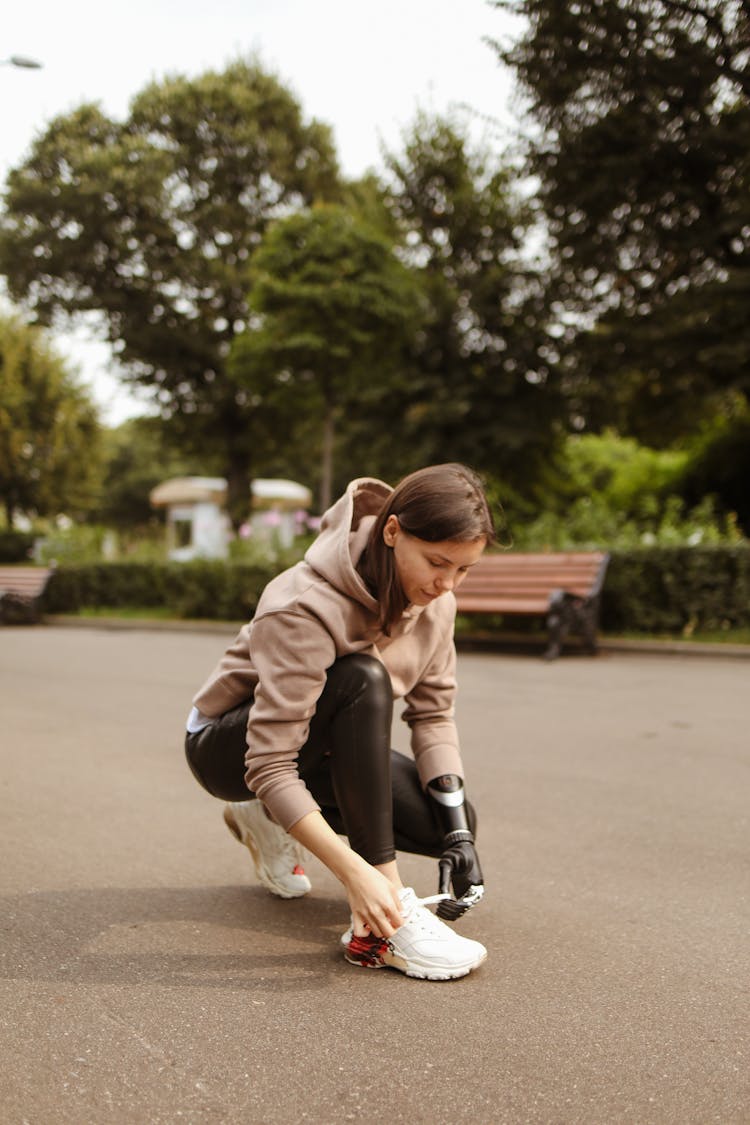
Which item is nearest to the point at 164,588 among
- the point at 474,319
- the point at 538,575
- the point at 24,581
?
the point at 24,581

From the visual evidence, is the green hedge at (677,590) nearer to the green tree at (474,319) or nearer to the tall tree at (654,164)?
the tall tree at (654,164)

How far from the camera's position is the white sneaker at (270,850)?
9.17ft

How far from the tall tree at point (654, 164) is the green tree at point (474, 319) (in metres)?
2.62

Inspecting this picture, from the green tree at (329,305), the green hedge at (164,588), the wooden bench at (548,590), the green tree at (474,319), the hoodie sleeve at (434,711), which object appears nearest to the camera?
the hoodie sleeve at (434,711)

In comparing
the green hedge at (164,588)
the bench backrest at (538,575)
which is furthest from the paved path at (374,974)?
the green hedge at (164,588)

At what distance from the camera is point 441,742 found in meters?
2.63

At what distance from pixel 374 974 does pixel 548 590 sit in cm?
792

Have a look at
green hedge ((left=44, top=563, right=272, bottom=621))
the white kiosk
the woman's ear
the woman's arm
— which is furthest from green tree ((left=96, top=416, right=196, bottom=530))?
the woman's arm

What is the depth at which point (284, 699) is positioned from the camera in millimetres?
2248

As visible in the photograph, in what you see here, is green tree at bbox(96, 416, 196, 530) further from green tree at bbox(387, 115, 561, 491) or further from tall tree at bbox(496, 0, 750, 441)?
tall tree at bbox(496, 0, 750, 441)

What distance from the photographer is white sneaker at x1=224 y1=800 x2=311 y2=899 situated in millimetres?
2795

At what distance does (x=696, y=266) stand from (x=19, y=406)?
20562mm

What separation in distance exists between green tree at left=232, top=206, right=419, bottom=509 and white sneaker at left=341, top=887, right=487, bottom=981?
13.6m

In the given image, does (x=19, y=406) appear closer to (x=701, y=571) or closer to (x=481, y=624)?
(x=481, y=624)
